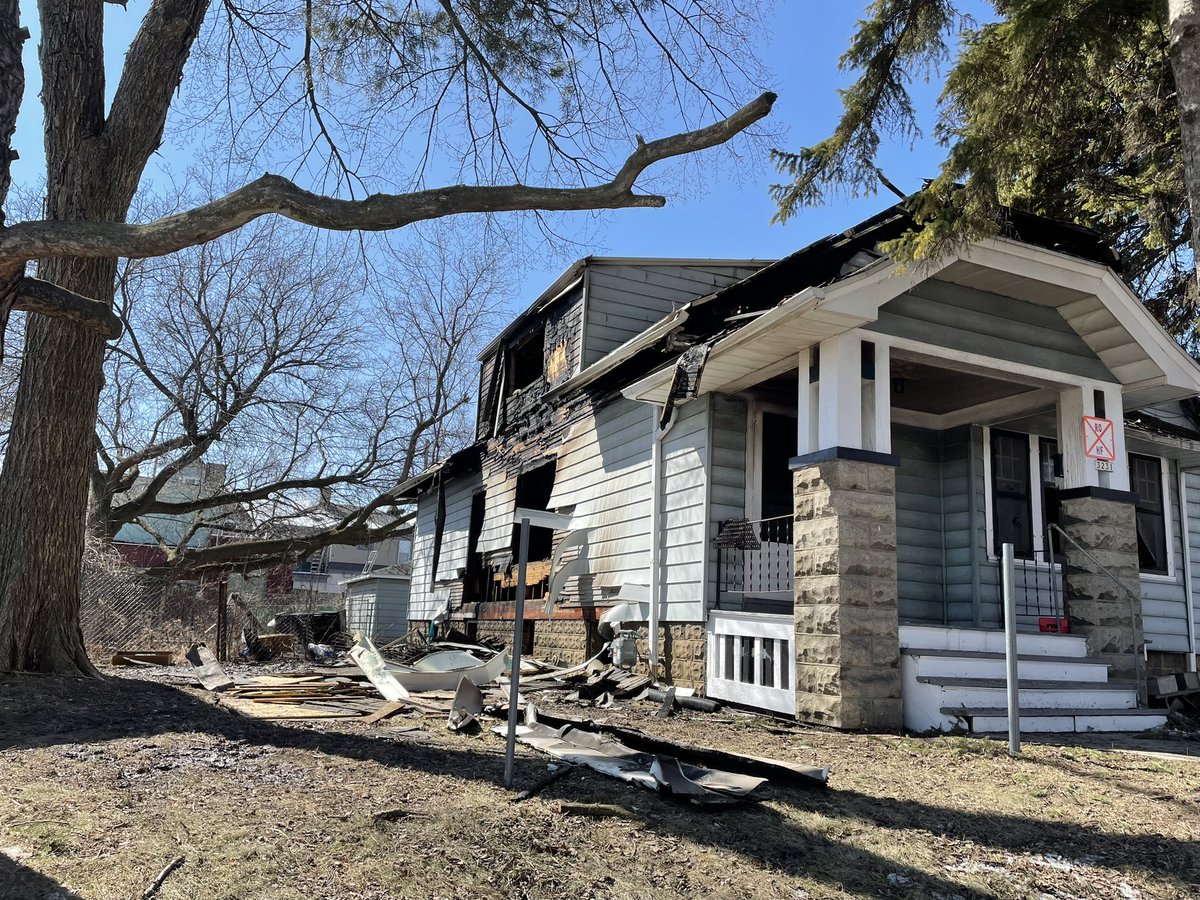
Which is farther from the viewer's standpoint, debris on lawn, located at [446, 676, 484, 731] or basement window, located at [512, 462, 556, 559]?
basement window, located at [512, 462, 556, 559]

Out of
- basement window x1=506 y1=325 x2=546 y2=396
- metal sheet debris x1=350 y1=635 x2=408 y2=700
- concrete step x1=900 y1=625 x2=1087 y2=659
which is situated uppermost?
basement window x1=506 y1=325 x2=546 y2=396

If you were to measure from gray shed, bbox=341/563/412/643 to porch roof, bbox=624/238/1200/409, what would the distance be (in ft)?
58.1

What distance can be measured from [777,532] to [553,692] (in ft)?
10.2

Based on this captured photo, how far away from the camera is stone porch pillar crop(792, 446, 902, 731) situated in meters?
7.18

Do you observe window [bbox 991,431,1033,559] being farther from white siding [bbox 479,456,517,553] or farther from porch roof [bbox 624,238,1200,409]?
white siding [bbox 479,456,517,553]

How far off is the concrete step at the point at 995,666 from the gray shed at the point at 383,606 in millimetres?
19866

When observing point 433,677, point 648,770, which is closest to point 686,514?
point 433,677

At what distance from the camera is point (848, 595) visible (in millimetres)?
7305

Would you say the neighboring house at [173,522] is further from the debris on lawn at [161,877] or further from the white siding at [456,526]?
the debris on lawn at [161,877]

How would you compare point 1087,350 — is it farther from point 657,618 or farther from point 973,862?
point 973,862

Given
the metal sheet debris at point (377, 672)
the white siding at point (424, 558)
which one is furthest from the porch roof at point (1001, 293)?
the white siding at point (424, 558)

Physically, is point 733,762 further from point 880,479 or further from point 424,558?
point 424,558

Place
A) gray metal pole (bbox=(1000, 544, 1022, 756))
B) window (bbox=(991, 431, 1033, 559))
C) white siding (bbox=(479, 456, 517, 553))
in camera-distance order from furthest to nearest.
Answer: white siding (bbox=(479, 456, 517, 553)), window (bbox=(991, 431, 1033, 559)), gray metal pole (bbox=(1000, 544, 1022, 756))

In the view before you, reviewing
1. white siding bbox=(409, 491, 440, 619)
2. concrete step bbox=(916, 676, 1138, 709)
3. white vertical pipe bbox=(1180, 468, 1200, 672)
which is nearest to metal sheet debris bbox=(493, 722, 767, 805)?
concrete step bbox=(916, 676, 1138, 709)
